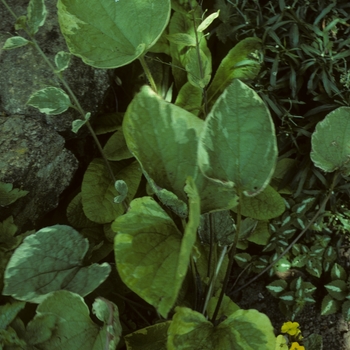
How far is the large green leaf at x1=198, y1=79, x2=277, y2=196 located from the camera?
0.80m

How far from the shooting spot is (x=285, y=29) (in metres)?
1.33

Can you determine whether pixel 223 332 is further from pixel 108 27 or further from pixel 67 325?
pixel 108 27

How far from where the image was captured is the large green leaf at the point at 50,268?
3.07ft

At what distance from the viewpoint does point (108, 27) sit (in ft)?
3.41

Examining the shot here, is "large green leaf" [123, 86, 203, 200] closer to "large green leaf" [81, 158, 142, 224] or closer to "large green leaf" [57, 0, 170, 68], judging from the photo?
"large green leaf" [57, 0, 170, 68]

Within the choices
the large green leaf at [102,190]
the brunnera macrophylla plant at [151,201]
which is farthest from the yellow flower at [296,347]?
the large green leaf at [102,190]

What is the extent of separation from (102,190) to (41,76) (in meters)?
0.42

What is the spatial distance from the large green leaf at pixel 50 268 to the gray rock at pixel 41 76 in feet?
1.58

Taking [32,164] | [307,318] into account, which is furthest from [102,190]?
[307,318]

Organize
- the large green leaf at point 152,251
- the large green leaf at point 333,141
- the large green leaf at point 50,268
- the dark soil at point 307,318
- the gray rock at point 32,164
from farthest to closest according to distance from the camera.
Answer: the dark soil at point 307,318
the gray rock at point 32,164
the large green leaf at point 333,141
the large green leaf at point 50,268
the large green leaf at point 152,251

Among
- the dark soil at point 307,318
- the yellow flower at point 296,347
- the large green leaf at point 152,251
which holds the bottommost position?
the dark soil at point 307,318

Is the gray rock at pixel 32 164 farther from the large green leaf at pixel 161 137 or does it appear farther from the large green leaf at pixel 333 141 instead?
the large green leaf at pixel 333 141

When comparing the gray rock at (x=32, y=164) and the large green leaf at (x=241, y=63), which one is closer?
the gray rock at (x=32, y=164)

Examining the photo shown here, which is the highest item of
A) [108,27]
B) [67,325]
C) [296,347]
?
[108,27]
